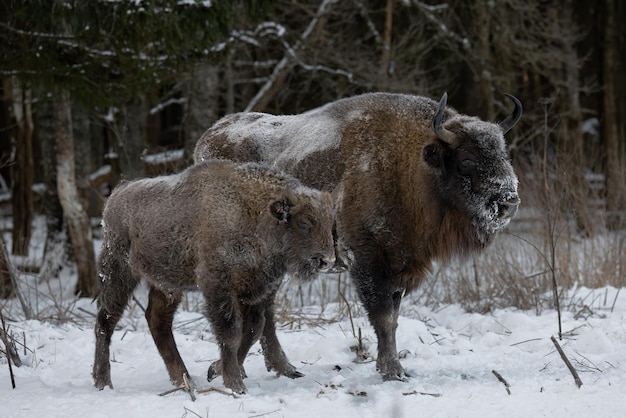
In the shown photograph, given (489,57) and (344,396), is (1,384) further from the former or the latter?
(489,57)

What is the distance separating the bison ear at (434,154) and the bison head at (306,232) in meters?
1.21

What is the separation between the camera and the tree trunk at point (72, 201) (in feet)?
46.0

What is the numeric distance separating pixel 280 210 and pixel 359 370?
5.84 feet

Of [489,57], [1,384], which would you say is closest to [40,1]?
[1,384]

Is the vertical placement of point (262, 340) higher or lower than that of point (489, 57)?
lower

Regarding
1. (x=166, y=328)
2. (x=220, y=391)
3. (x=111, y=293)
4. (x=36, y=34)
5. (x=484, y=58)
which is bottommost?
(x=220, y=391)

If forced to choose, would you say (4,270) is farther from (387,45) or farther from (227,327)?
(387,45)

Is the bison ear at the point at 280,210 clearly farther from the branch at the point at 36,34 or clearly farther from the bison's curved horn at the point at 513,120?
the branch at the point at 36,34

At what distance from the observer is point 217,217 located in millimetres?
5852

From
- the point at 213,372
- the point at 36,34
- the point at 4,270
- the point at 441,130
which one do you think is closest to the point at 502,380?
the point at 441,130

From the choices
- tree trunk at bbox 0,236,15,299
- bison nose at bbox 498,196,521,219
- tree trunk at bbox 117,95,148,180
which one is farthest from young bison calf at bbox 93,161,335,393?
tree trunk at bbox 117,95,148,180

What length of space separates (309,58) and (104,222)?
410 inches

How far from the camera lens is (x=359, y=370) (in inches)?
265

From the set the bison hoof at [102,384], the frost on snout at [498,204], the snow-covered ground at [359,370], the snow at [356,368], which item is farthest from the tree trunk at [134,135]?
the frost on snout at [498,204]
